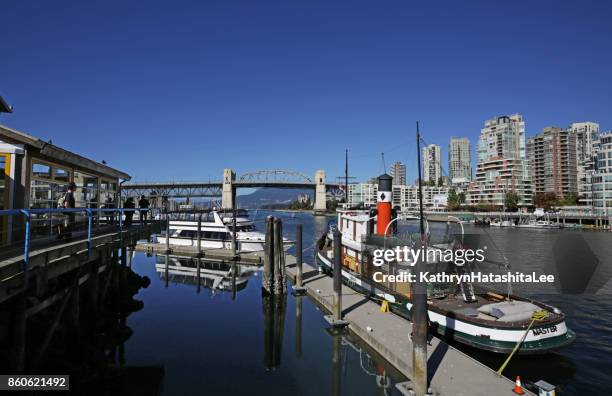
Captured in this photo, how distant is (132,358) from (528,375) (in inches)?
486

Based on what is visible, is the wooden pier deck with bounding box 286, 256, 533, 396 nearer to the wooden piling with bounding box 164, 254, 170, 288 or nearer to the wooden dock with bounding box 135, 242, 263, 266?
the wooden piling with bounding box 164, 254, 170, 288

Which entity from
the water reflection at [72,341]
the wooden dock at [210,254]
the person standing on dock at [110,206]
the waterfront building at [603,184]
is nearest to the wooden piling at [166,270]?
the wooden dock at [210,254]

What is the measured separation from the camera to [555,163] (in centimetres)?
15775

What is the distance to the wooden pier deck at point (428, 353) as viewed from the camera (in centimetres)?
825

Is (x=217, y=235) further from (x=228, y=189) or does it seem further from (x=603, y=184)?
(x=228, y=189)

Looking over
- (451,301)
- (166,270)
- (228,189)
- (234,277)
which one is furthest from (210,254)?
(228,189)

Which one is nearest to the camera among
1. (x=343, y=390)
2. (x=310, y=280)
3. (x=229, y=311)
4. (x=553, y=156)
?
(x=343, y=390)

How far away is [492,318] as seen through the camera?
1148 centimetres

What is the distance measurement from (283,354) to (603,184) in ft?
385

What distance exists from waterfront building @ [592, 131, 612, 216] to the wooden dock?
10184 cm

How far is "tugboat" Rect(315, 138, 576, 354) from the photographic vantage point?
10812mm

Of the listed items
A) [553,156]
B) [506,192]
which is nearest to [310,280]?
[506,192]

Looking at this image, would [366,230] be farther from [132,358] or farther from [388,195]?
[132,358]

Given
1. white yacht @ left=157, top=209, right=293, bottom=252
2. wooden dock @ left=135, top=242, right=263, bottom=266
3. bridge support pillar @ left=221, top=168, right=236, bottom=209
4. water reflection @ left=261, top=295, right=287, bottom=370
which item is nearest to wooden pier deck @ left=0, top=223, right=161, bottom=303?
water reflection @ left=261, top=295, right=287, bottom=370
